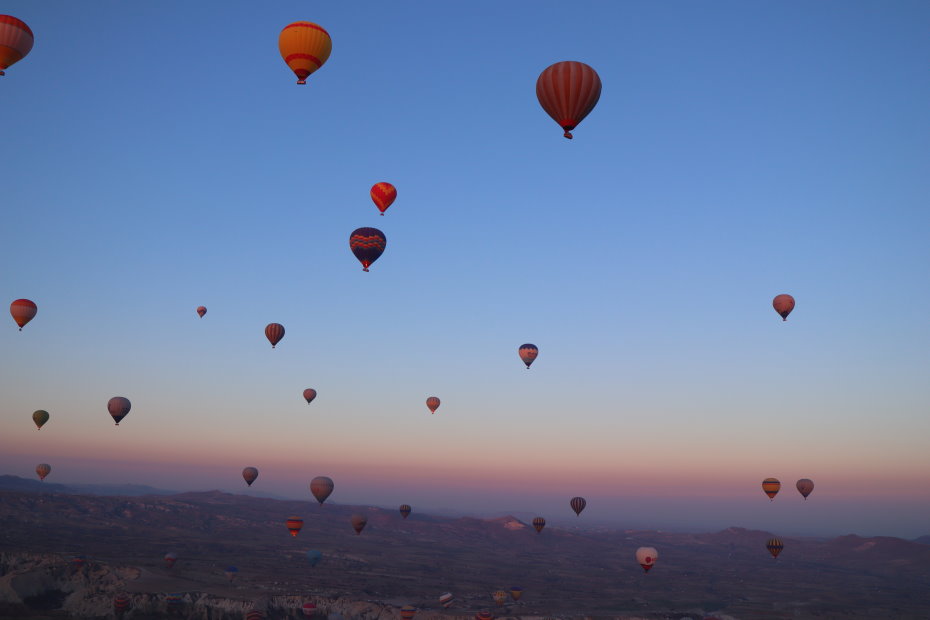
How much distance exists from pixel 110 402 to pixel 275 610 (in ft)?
81.6

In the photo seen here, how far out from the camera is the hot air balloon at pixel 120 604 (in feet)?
196

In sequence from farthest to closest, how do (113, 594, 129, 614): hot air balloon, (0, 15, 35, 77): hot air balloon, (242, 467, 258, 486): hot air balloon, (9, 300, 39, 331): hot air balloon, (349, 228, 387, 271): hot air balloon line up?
(242, 467, 258, 486): hot air balloon → (113, 594, 129, 614): hot air balloon → (9, 300, 39, 331): hot air balloon → (349, 228, 387, 271): hot air balloon → (0, 15, 35, 77): hot air balloon

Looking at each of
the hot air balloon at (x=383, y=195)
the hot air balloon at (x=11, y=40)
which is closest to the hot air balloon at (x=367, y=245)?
the hot air balloon at (x=383, y=195)

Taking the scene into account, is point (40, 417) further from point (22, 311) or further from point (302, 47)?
point (302, 47)

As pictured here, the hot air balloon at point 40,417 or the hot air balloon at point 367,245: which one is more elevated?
the hot air balloon at point 367,245

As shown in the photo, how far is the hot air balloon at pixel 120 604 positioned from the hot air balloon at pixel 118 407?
15.3 meters

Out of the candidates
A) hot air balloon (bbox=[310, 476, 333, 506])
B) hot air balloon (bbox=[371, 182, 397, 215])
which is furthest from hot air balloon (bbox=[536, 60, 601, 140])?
hot air balloon (bbox=[310, 476, 333, 506])

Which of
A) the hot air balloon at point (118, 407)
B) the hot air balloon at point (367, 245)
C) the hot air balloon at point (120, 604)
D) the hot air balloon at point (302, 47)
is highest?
the hot air balloon at point (302, 47)

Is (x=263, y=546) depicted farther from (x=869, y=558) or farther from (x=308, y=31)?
(x=869, y=558)

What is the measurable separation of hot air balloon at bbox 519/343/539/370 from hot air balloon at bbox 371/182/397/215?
2374 cm

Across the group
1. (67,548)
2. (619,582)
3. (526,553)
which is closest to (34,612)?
(67,548)

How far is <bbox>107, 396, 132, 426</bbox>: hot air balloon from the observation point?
200 ft

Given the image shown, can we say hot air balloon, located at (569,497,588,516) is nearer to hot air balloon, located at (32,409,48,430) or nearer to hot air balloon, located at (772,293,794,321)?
hot air balloon, located at (772,293,794,321)

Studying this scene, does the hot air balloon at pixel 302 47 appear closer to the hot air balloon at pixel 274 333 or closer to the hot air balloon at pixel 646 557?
the hot air balloon at pixel 274 333
